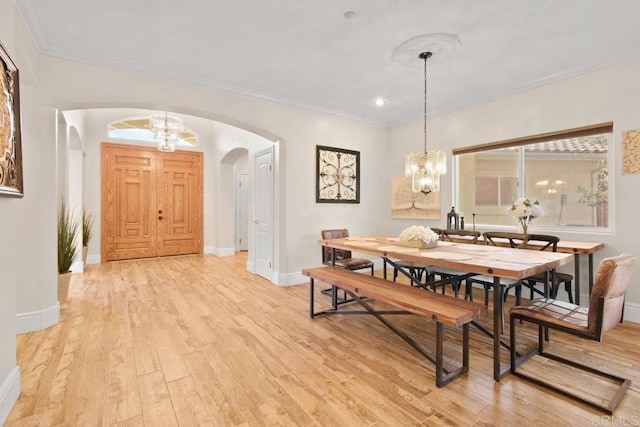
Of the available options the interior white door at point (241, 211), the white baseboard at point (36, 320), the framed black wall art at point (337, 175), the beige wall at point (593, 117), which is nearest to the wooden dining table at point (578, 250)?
the beige wall at point (593, 117)

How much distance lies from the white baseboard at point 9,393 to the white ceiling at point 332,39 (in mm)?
2678

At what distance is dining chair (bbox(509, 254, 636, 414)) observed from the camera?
1.72 m

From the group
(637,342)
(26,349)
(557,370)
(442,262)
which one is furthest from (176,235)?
(637,342)

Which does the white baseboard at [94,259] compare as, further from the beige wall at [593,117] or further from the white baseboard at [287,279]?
the beige wall at [593,117]

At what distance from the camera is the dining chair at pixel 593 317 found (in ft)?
5.65

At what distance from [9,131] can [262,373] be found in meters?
2.23

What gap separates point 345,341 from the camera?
260 cm

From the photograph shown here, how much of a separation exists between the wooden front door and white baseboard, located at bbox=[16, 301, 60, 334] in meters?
3.55

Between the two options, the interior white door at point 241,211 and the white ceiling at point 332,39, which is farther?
the interior white door at point 241,211

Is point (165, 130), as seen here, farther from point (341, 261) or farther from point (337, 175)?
point (341, 261)

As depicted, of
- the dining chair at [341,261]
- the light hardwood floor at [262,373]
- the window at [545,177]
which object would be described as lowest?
the light hardwood floor at [262,373]

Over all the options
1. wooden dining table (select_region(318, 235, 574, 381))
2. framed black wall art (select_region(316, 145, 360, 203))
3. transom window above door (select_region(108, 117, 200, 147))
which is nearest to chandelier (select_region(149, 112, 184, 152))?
transom window above door (select_region(108, 117, 200, 147))

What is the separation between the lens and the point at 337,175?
16.6ft

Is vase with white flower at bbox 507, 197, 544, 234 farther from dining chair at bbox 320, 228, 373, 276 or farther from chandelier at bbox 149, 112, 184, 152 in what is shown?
chandelier at bbox 149, 112, 184, 152
